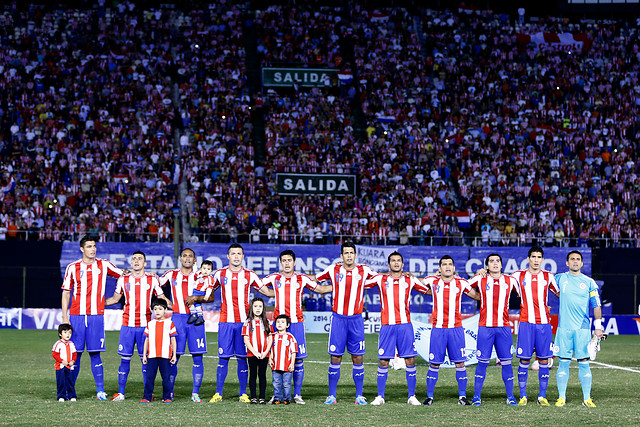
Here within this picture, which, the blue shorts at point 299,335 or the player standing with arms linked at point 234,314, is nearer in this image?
the blue shorts at point 299,335

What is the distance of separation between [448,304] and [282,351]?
274 cm

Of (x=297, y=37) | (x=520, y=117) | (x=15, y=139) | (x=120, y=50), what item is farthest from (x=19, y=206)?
(x=520, y=117)

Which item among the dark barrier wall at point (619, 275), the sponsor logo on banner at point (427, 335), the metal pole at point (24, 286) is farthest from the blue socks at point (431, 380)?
the metal pole at point (24, 286)

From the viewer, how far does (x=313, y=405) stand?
533 inches

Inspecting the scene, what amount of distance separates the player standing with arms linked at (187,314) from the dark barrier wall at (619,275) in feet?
70.6

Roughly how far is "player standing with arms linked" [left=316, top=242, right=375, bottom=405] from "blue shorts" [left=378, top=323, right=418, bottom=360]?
0.35 m

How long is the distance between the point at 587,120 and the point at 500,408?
1154 inches

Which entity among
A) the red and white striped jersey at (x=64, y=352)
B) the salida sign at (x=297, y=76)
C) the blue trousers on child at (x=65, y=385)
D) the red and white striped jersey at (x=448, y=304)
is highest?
the salida sign at (x=297, y=76)

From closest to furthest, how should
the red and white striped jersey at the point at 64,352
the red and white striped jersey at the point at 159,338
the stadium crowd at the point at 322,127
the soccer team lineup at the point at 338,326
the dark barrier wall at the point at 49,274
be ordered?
the red and white striped jersey at the point at 159,338 < the red and white striped jersey at the point at 64,352 < the soccer team lineup at the point at 338,326 < the dark barrier wall at the point at 49,274 < the stadium crowd at the point at 322,127

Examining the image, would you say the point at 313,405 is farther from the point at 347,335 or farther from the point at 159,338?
the point at 159,338

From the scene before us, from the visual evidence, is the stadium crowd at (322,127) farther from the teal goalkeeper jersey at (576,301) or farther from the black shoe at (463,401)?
the black shoe at (463,401)

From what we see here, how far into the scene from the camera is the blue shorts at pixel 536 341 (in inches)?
547

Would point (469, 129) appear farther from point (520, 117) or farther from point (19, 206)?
point (19, 206)

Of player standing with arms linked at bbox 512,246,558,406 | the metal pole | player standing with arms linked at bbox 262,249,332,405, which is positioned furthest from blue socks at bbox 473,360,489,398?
the metal pole
